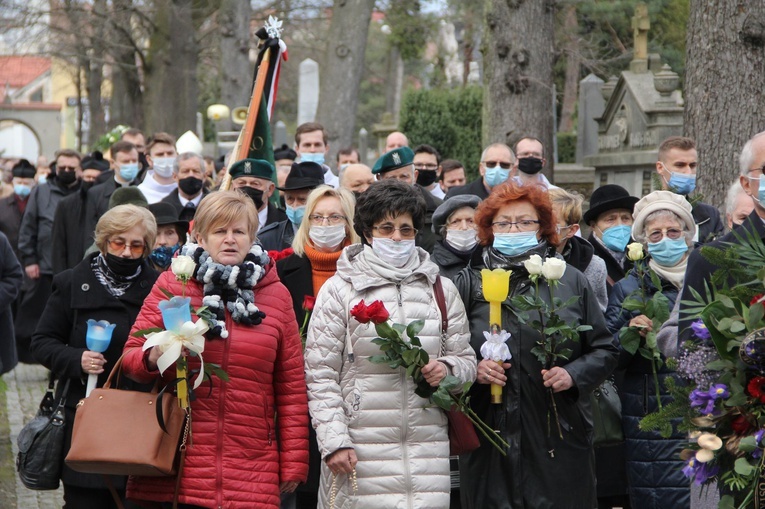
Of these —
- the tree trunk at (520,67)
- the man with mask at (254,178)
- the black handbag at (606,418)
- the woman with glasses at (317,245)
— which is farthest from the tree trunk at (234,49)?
the black handbag at (606,418)

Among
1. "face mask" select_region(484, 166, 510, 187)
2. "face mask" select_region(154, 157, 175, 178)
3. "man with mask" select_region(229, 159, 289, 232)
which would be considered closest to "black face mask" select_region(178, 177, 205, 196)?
"face mask" select_region(154, 157, 175, 178)

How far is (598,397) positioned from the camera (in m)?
6.74

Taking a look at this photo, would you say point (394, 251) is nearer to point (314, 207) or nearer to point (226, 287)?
point (226, 287)

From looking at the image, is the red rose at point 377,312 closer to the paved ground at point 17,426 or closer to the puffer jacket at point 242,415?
the puffer jacket at point 242,415

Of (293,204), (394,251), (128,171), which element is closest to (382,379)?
(394,251)

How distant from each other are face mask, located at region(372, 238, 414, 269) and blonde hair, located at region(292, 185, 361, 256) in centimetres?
122

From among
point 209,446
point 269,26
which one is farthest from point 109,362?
point 269,26

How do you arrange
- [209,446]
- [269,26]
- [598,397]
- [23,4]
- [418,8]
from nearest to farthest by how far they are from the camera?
1. [209,446]
2. [598,397]
3. [269,26]
4. [23,4]
5. [418,8]

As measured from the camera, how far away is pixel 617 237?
8.21 m

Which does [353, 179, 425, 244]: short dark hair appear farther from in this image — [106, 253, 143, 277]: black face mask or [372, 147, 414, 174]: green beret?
[372, 147, 414, 174]: green beret

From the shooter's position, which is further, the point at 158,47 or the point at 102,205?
the point at 158,47

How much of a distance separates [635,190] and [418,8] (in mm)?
16235

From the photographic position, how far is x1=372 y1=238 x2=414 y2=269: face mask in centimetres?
577

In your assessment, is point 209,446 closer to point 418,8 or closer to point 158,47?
point 158,47
